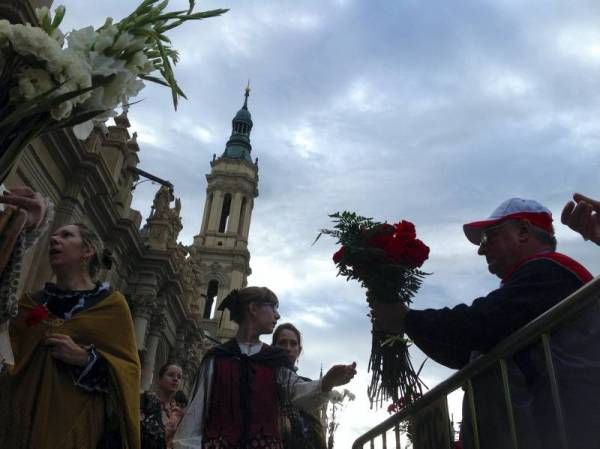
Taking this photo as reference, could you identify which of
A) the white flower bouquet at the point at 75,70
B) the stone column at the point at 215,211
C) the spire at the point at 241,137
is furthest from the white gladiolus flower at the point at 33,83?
the spire at the point at 241,137

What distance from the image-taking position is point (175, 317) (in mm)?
29812

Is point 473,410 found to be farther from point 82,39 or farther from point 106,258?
point 106,258

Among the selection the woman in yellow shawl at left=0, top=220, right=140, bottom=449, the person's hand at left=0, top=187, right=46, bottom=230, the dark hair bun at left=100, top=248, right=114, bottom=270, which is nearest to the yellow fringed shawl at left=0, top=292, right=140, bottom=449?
the woman in yellow shawl at left=0, top=220, right=140, bottom=449

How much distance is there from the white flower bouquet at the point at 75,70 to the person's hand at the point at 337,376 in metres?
1.84

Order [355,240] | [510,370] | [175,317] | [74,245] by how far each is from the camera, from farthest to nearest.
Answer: [175,317] < [74,245] < [355,240] < [510,370]

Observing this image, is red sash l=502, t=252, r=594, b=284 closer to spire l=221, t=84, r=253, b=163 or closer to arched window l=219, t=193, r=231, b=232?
arched window l=219, t=193, r=231, b=232

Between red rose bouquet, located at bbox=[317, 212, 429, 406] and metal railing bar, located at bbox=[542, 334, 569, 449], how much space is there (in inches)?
33.0

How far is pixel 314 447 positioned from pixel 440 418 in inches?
68.6

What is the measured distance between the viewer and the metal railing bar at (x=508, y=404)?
2.22 metres

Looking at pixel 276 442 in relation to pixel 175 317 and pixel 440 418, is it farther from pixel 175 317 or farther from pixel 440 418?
pixel 175 317

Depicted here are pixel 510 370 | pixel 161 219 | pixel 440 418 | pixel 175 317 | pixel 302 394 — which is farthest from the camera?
pixel 175 317

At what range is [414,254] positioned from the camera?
3055mm

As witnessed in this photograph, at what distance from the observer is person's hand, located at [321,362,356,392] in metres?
3.53

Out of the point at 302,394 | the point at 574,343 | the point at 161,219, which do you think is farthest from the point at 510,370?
the point at 161,219
